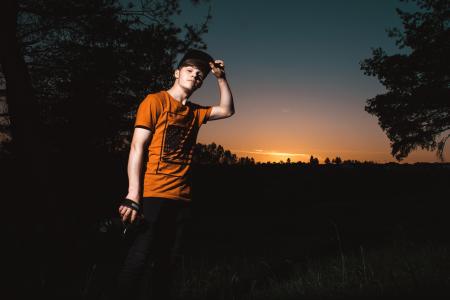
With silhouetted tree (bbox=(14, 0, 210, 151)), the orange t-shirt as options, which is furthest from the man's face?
silhouetted tree (bbox=(14, 0, 210, 151))

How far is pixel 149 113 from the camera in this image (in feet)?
6.64

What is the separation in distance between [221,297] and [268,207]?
14.5m

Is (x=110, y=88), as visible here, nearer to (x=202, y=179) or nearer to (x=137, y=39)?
(x=137, y=39)

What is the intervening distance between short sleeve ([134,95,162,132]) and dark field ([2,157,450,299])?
26.1 inches

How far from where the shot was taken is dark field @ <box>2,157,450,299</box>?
10.8 ft

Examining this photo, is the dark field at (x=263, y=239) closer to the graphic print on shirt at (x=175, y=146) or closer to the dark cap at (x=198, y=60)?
the graphic print on shirt at (x=175, y=146)

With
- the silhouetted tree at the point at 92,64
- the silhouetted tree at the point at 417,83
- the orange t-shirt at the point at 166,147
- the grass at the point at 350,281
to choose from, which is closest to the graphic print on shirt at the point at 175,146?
the orange t-shirt at the point at 166,147

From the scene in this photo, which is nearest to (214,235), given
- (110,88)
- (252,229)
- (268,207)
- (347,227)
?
(252,229)

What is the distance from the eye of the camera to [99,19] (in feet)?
21.2

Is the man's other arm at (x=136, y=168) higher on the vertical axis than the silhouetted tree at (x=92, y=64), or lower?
lower

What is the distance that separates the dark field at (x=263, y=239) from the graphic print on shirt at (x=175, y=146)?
1.41ft

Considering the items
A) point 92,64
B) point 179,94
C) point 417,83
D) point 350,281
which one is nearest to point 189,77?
point 179,94

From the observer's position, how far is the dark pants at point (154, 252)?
195 centimetres

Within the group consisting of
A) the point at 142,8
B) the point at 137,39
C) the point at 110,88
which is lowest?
the point at 110,88
